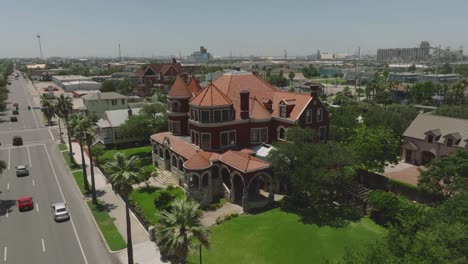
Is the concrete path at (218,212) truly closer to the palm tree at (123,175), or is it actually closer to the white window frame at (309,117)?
the palm tree at (123,175)

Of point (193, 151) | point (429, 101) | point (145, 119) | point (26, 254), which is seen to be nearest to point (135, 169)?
point (26, 254)

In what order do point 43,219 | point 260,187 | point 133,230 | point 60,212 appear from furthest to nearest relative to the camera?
point 260,187 → point 43,219 → point 60,212 → point 133,230

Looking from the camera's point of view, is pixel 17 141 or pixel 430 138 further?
pixel 17 141

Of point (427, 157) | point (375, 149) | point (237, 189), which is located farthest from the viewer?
point (427, 157)

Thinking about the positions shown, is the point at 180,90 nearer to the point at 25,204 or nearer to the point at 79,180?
the point at 79,180

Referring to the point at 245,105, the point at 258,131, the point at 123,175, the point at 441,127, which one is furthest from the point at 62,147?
the point at 441,127

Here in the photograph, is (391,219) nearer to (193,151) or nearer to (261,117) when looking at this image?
(261,117)

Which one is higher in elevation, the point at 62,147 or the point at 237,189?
the point at 237,189
